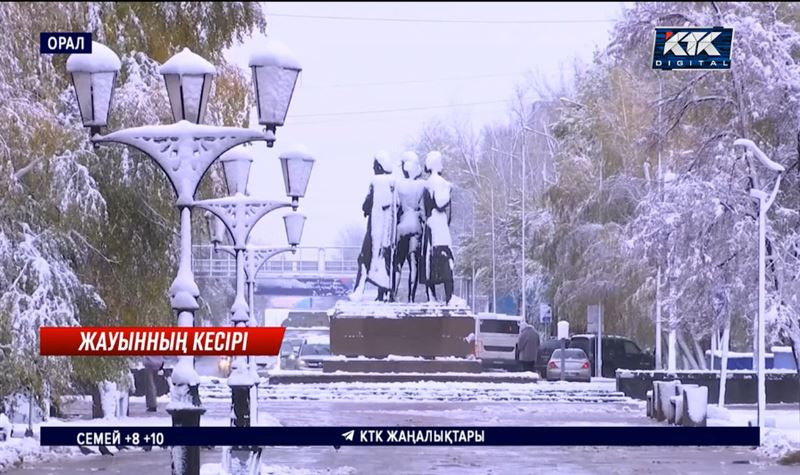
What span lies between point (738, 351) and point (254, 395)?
8.87m

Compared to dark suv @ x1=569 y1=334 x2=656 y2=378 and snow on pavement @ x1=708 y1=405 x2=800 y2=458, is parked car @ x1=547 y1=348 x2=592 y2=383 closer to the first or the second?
dark suv @ x1=569 y1=334 x2=656 y2=378

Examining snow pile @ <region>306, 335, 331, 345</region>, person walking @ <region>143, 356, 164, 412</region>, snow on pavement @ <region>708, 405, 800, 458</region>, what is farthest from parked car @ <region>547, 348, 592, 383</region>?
snow pile @ <region>306, 335, 331, 345</region>

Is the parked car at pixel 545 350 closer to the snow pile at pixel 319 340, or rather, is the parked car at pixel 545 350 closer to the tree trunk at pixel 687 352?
the tree trunk at pixel 687 352

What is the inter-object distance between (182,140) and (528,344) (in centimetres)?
694

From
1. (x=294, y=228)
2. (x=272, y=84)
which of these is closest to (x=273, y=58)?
(x=272, y=84)

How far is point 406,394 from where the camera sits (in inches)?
929

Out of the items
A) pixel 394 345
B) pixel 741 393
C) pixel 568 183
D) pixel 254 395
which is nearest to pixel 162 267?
pixel 254 395

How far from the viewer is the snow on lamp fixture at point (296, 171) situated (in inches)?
486

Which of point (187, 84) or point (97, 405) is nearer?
point (187, 84)

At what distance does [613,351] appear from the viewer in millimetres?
15547

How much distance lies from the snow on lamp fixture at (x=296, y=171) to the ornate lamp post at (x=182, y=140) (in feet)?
10.4

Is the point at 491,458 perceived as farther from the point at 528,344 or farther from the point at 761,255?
the point at 761,255

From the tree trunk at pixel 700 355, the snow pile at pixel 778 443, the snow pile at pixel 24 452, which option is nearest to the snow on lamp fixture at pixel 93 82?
the snow pile at pixel 24 452

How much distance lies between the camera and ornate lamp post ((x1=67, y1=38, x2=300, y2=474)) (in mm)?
8703
